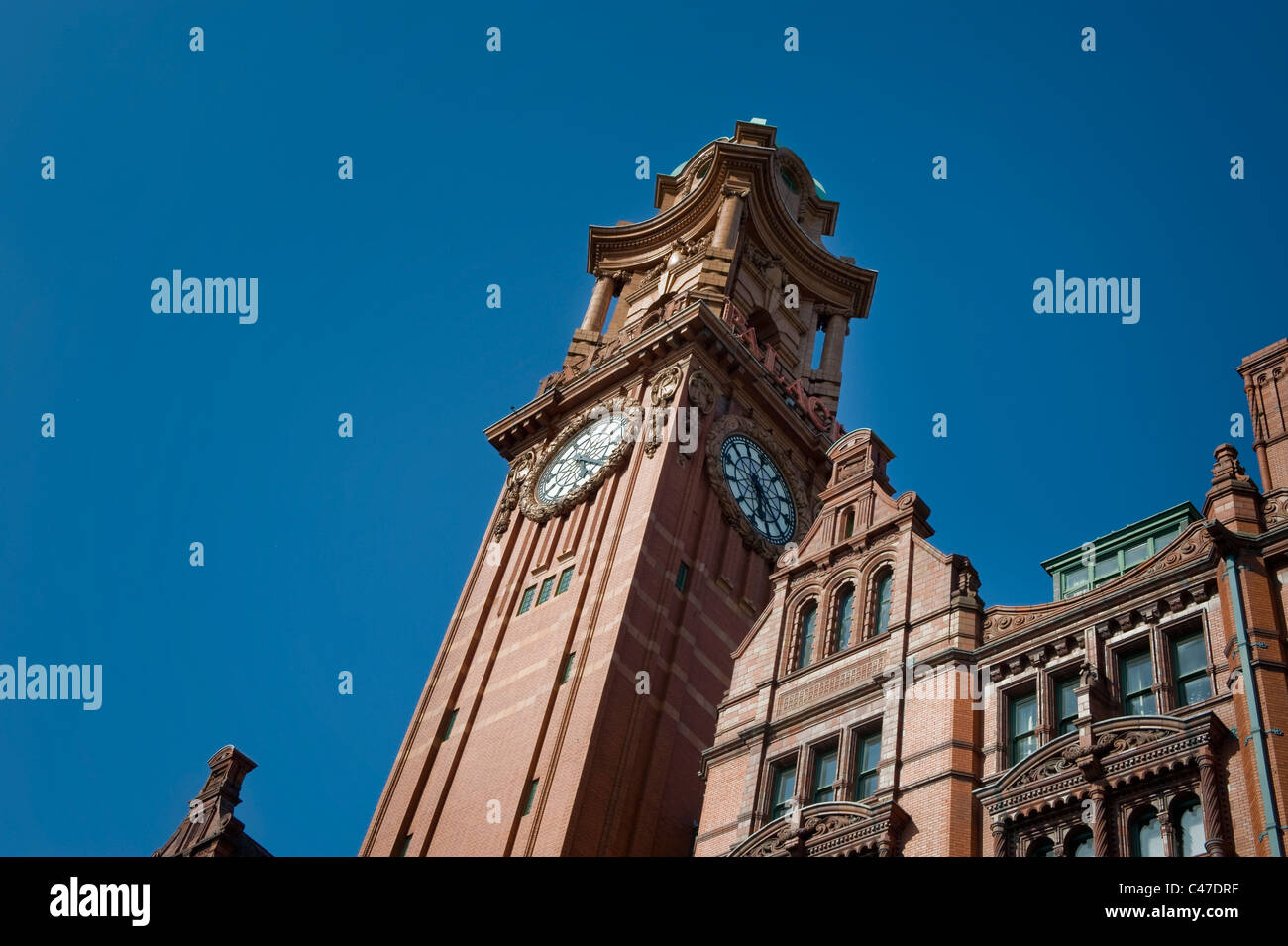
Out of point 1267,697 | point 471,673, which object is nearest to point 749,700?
point 1267,697

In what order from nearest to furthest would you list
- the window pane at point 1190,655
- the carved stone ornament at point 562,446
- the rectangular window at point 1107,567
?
the window pane at point 1190,655, the rectangular window at point 1107,567, the carved stone ornament at point 562,446

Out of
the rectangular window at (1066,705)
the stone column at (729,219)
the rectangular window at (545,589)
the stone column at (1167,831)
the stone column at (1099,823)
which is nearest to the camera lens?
the stone column at (1167,831)

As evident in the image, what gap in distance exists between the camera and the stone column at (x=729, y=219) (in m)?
67.0

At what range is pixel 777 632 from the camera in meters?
34.1

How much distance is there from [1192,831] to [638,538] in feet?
92.2

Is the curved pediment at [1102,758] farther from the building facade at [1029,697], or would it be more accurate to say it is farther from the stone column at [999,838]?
the stone column at [999,838]

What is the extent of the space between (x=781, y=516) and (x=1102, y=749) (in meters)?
32.5

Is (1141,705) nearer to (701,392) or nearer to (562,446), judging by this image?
(701,392)

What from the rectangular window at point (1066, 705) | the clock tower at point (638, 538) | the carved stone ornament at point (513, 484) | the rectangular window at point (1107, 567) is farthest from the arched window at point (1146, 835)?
the carved stone ornament at point (513, 484)

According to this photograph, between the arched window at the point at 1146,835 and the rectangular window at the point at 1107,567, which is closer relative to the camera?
the arched window at the point at 1146,835

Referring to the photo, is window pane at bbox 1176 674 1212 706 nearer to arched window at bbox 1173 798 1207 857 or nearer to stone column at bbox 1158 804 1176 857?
arched window at bbox 1173 798 1207 857

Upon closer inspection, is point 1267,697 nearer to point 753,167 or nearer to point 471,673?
point 471,673

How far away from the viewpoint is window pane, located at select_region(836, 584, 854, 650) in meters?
32.7

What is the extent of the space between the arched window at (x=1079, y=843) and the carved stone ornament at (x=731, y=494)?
96.5ft
